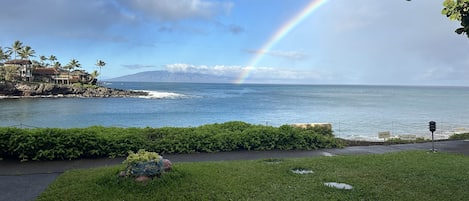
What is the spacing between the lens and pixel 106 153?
30.4ft

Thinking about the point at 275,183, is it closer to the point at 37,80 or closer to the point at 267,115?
the point at 267,115

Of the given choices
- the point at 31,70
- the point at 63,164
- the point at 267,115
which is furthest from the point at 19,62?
the point at 63,164

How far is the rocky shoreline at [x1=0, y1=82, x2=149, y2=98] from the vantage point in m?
86.1

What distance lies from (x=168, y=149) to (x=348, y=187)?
217 inches

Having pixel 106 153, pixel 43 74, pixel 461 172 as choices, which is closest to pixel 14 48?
pixel 43 74

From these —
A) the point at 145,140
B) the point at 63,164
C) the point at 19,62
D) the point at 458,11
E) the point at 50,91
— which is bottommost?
the point at 63,164

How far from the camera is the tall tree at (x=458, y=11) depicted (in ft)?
12.6

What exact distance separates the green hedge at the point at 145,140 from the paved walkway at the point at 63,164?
1.18 feet

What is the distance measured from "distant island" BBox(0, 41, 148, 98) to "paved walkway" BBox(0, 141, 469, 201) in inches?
3631

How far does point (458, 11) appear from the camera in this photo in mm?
3910

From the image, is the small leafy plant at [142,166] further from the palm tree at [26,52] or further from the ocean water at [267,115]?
the palm tree at [26,52]

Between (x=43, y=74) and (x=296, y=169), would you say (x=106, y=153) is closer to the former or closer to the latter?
(x=296, y=169)

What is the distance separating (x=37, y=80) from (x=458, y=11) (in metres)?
116

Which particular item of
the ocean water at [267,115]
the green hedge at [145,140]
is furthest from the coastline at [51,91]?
the green hedge at [145,140]
